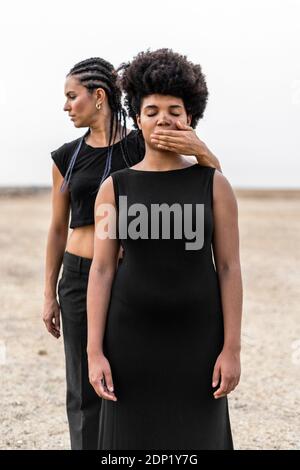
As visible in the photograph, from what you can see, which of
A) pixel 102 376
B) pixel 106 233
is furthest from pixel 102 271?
pixel 102 376

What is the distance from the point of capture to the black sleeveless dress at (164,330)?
227 centimetres

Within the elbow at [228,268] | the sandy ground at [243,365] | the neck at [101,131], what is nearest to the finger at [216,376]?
the elbow at [228,268]

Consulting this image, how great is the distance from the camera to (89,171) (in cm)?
292

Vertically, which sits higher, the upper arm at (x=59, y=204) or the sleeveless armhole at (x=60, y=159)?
the sleeveless armhole at (x=60, y=159)

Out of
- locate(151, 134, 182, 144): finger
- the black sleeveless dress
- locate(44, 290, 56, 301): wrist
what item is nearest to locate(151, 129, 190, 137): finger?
locate(151, 134, 182, 144): finger

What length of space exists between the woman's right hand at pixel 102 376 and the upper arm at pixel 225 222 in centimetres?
51

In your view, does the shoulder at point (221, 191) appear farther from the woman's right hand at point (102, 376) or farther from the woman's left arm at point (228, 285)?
the woman's right hand at point (102, 376)

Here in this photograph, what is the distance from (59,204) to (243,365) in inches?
149

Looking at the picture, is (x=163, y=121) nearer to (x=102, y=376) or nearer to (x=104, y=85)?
(x=104, y=85)

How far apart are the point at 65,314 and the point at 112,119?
34.9 inches

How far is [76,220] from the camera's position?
296cm

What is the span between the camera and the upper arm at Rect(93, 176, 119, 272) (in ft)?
7.73
